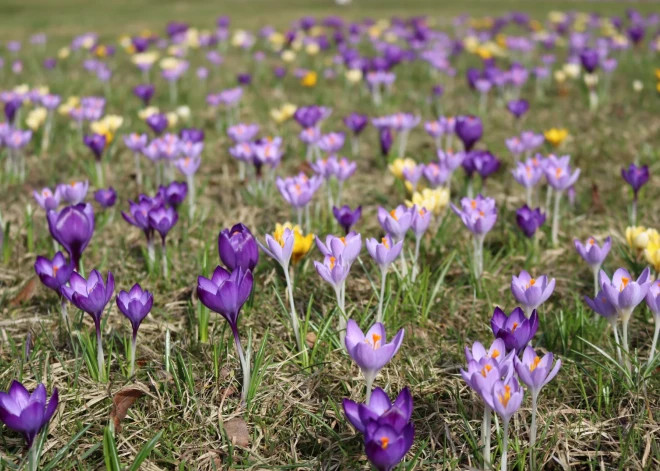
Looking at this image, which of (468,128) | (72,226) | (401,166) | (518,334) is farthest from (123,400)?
(468,128)

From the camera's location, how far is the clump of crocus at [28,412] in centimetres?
154

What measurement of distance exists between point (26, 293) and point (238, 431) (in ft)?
4.31

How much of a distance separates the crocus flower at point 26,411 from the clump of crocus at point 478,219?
161 cm

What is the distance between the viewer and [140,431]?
188 centimetres

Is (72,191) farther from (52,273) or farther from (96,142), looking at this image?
(96,142)

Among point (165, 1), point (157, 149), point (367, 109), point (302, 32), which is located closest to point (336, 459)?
point (157, 149)

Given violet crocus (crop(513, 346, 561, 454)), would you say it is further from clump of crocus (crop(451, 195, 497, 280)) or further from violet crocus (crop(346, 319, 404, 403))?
clump of crocus (crop(451, 195, 497, 280))

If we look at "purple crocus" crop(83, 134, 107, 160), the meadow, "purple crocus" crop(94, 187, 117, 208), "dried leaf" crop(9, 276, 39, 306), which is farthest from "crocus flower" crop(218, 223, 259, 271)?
"purple crocus" crop(83, 134, 107, 160)

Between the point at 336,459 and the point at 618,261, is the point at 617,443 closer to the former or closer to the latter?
the point at 336,459

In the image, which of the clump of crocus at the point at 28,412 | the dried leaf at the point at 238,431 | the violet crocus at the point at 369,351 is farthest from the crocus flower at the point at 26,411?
the violet crocus at the point at 369,351

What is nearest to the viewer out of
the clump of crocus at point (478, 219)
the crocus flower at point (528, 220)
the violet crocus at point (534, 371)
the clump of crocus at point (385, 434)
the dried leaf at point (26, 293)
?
the clump of crocus at point (385, 434)

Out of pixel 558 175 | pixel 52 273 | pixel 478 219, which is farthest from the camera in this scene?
pixel 558 175

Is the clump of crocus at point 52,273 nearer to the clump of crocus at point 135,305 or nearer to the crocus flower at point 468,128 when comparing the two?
the clump of crocus at point 135,305

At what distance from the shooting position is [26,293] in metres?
2.64
